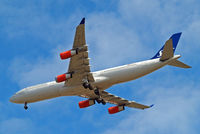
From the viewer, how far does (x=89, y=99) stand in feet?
193

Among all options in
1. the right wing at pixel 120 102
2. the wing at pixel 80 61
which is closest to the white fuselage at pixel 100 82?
the wing at pixel 80 61

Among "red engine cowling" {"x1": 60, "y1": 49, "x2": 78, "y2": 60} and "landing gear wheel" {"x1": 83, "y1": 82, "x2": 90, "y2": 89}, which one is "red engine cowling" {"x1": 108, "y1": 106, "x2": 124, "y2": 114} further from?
"red engine cowling" {"x1": 60, "y1": 49, "x2": 78, "y2": 60}

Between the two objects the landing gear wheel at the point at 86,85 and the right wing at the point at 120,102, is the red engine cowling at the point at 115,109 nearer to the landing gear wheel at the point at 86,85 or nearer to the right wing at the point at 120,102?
the right wing at the point at 120,102

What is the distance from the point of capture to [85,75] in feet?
164

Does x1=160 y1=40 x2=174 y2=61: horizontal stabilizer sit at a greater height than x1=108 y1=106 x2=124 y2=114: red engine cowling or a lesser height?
greater

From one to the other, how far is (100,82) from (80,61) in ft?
15.7

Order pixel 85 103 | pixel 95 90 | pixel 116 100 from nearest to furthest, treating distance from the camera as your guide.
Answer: pixel 95 90 < pixel 85 103 < pixel 116 100

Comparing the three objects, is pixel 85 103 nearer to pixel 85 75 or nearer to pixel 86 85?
pixel 86 85

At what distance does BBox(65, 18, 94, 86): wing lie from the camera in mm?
43719

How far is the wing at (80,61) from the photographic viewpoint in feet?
143

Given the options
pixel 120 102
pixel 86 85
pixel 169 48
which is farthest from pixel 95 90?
pixel 169 48

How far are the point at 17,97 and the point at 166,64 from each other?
2002cm

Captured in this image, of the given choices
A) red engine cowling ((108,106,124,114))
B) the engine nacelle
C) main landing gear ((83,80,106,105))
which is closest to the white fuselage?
main landing gear ((83,80,106,105))

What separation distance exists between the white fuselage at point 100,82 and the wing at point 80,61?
1.14 metres
